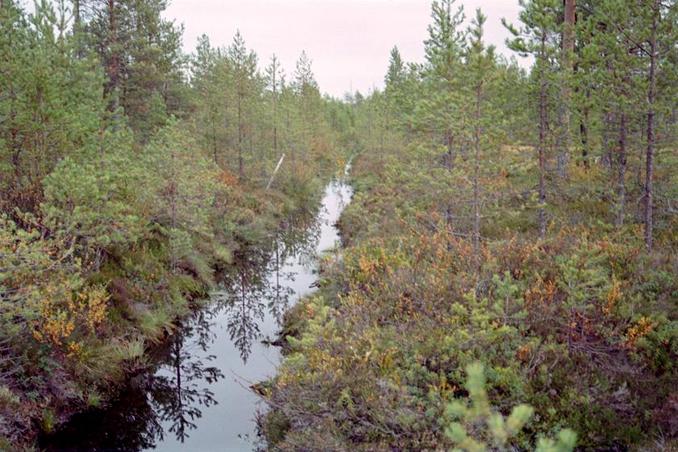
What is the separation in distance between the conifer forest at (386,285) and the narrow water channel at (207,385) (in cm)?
6

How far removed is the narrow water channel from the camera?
9.84 m

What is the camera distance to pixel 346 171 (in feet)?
169

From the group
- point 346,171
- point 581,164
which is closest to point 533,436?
point 581,164

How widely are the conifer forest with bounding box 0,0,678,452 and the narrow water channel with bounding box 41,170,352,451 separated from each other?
0.21 feet

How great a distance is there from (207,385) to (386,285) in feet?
16.1

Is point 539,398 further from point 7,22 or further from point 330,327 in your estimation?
point 7,22

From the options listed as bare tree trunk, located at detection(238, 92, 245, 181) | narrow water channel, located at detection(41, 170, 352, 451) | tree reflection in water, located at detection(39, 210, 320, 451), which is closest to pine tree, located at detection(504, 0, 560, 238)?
narrow water channel, located at detection(41, 170, 352, 451)

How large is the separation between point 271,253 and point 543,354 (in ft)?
53.5

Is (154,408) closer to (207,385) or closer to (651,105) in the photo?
(207,385)

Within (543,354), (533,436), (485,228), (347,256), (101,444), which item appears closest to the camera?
(533,436)

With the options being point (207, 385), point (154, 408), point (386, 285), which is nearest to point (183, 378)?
point (207, 385)

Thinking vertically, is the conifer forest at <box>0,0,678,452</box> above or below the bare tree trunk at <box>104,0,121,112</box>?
below

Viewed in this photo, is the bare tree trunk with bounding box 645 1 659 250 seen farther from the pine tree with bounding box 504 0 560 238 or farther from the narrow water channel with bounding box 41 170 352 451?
the narrow water channel with bounding box 41 170 352 451

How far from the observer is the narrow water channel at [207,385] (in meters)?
9.84
